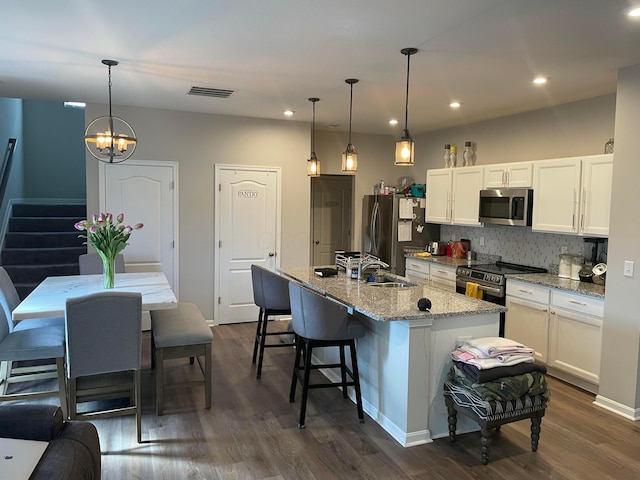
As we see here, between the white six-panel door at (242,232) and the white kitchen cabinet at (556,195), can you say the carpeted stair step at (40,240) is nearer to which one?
the white six-panel door at (242,232)

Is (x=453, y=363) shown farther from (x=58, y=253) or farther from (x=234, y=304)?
(x=58, y=253)

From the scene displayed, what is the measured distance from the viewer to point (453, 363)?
10.2ft

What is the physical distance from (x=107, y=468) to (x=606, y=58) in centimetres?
424

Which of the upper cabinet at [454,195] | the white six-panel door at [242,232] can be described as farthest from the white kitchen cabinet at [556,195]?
the white six-panel door at [242,232]

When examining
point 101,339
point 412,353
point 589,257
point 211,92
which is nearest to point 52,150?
point 211,92

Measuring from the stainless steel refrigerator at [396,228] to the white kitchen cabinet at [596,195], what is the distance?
98.1 inches

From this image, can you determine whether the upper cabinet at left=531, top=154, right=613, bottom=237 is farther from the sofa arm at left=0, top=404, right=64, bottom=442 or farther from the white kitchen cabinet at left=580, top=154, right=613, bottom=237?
the sofa arm at left=0, top=404, right=64, bottom=442

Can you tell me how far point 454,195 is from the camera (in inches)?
233

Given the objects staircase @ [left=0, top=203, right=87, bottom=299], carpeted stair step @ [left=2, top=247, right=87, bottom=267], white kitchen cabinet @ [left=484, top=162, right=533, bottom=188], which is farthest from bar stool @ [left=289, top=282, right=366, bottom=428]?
carpeted stair step @ [left=2, top=247, right=87, bottom=267]

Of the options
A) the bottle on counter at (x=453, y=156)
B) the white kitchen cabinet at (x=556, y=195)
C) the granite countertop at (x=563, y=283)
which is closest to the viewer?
the granite countertop at (x=563, y=283)

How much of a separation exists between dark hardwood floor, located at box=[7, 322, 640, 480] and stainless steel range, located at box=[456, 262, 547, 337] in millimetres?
1230

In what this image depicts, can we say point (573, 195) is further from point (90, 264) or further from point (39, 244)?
point (39, 244)

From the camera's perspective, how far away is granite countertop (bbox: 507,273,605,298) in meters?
3.96

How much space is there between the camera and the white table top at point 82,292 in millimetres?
3163
